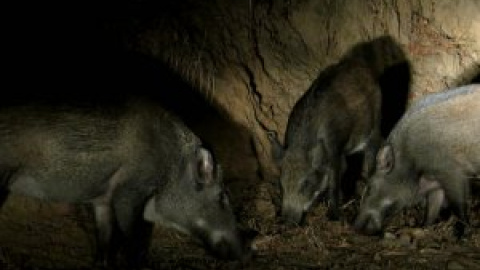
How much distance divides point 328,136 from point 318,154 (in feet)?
1.08

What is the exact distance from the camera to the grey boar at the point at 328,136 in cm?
716

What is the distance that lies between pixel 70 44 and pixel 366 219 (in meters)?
3.45

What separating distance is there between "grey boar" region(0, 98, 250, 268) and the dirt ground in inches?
9.4

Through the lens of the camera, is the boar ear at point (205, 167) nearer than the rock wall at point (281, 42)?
Yes

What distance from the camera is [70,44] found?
7.91 meters

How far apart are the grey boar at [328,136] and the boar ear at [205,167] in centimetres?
114

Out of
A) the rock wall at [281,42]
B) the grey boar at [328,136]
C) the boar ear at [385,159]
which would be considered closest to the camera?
the boar ear at [385,159]

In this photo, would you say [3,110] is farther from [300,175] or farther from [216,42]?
[216,42]

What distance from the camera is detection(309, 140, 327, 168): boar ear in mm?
7203

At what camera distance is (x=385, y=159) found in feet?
23.2

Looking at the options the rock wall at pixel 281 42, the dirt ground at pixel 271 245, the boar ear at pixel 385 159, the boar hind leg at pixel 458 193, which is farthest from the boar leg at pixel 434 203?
the rock wall at pixel 281 42

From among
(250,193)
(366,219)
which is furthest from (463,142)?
(250,193)

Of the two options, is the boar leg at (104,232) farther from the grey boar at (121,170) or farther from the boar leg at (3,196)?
the boar leg at (3,196)

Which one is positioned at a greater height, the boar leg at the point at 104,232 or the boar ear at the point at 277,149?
the boar ear at the point at 277,149
